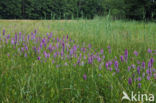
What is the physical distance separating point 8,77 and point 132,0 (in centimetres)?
2056

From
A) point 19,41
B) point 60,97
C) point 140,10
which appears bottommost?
point 60,97

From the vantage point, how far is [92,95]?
176 centimetres

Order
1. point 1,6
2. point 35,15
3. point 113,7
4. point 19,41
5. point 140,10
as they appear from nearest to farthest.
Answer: point 19,41 < point 140,10 < point 113,7 < point 1,6 < point 35,15

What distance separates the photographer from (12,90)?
6.05 ft

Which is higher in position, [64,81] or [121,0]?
[121,0]

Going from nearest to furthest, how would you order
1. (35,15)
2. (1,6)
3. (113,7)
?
(113,7) < (1,6) < (35,15)

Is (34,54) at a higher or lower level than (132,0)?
lower

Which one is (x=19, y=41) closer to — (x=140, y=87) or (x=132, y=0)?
(x=140, y=87)

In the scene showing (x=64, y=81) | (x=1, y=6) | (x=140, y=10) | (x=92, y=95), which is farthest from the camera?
(x=1, y=6)

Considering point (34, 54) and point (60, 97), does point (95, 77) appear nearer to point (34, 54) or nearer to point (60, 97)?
point (60, 97)

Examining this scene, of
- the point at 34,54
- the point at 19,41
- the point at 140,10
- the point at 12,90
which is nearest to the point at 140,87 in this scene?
the point at 12,90

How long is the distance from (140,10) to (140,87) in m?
19.6

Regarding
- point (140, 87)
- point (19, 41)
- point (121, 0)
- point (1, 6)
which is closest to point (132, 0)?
point (121, 0)

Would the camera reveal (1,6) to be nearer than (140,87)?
No
